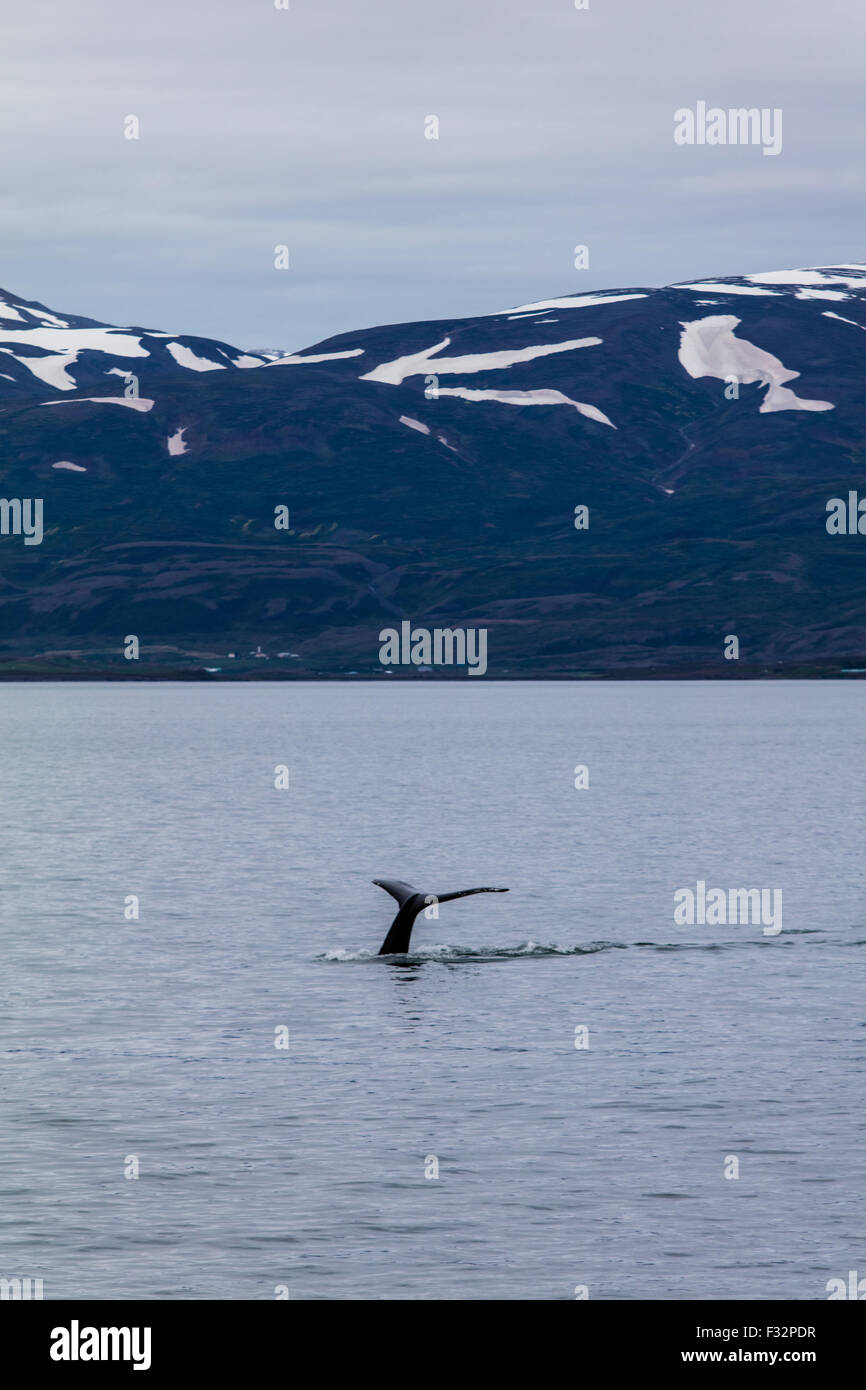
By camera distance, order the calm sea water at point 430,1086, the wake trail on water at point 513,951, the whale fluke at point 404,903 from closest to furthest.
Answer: the calm sea water at point 430,1086
the whale fluke at point 404,903
the wake trail on water at point 513,951

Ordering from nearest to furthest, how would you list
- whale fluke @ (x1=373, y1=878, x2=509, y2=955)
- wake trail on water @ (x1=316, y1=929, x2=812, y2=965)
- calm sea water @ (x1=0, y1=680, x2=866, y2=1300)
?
calm sea water @ (x1=0, y1=680, x2=866, y2=1300) → whale fluke @ (x1=373, y1=878, x2=509, y2=955) → wake trail on water @ (x1=316, y1=929, x2=812, y2=965)

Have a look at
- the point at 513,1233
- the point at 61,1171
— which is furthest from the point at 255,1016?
the point at 513,1233

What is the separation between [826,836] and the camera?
9738 centimetres

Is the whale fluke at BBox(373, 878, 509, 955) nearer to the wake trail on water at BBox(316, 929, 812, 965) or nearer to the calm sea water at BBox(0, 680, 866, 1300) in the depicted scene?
the wake trail on water at BBox(316, 929, 812, 965)

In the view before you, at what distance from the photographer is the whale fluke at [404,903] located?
130 ft

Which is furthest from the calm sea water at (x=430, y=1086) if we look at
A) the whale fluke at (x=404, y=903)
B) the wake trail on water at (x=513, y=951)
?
the whale fluke at (x=404, y=903)

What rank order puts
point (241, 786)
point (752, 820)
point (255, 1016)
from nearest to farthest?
1. point (255, 1016)
2. point (752, 820)
3. point (241, 786)

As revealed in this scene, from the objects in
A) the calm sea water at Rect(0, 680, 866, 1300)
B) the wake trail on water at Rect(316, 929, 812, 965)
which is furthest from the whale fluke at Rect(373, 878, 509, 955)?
the calm sea water at Rect(0, 680, 866, 1300)

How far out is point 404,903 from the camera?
43500 mm

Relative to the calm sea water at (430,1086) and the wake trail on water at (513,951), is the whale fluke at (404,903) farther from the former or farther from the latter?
the calm sea water at (430,1086)

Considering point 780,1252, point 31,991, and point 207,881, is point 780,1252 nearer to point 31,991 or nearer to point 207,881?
point 31,991

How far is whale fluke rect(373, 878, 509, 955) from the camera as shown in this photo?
3962 cm

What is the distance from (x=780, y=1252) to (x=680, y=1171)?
3.93 metres
